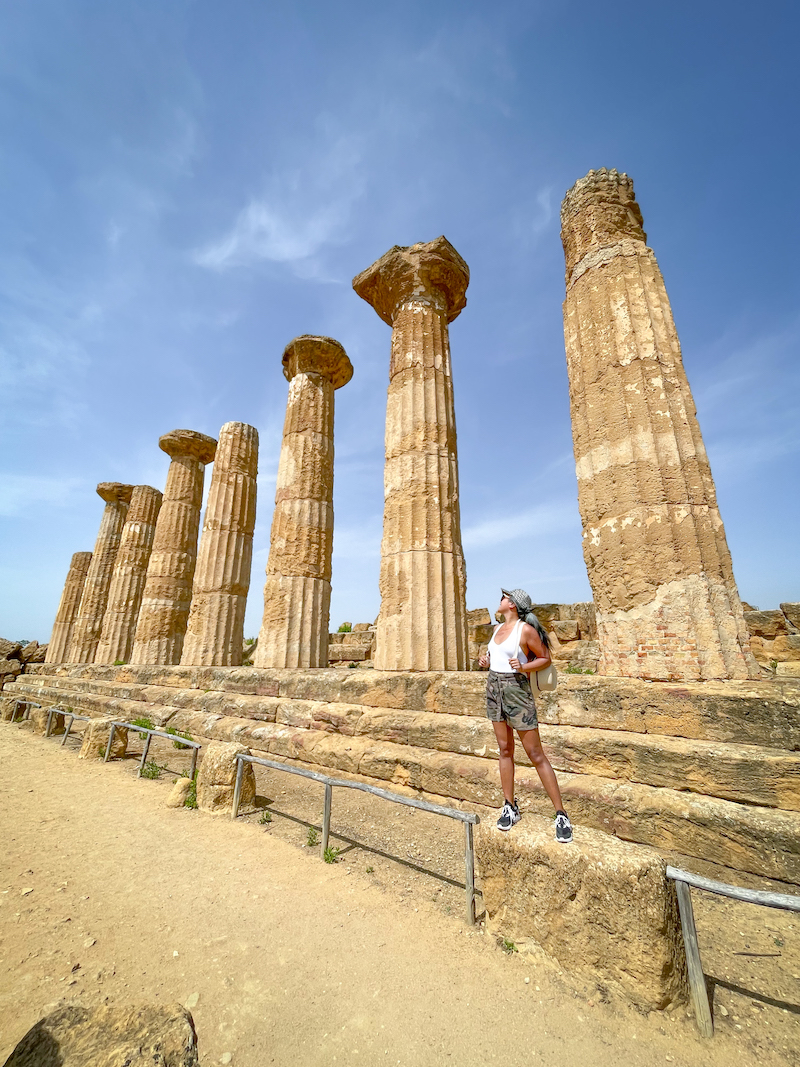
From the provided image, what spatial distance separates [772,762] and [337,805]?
4.16 meters

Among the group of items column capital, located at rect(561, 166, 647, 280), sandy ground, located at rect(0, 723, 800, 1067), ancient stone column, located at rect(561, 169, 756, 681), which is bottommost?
sandy ground, located at rect(0, 723, 800, 1067)

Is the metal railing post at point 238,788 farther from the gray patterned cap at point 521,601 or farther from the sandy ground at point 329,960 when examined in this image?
the gray patterned cap at point 521,601

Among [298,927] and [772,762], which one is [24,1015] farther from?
[772,762]

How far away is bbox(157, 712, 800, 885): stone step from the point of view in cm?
299

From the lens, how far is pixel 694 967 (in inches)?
82.4

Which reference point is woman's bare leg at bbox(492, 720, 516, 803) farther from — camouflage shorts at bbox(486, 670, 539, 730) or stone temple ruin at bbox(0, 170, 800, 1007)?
stone temple ruin at bbox(0, 170, 800, 1007)

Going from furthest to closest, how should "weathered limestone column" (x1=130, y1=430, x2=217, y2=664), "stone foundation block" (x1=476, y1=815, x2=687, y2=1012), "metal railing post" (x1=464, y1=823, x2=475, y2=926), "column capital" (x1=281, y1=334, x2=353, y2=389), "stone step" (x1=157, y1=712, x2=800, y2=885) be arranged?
1. "weathered limestone column" (x1=130, y1=430, x2=217, y2=664)
2. "column capital" (x1=281, y1=334, x2=353, y2=389)
3. "stone step" (x1=157, y1=712, x2=800, y2=885)
4. "metal railing post" (x1=464, y1=823, x2=475, y2=926)
5. "stone foundation block" (x1=476, y1=815, x2=687, y2=1012)

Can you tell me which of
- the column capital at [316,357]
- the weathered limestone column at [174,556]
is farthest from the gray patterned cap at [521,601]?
the weathered limestone column at [174,556]

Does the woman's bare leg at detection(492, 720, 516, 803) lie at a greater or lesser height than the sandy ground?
greater

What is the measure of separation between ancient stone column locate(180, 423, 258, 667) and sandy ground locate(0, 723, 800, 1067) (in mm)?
7009

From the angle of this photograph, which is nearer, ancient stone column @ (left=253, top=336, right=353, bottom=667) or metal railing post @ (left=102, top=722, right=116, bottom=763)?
metal railing post @ (left=102, top=722, right=116, bottom=763)

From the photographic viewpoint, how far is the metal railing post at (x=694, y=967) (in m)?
2.04

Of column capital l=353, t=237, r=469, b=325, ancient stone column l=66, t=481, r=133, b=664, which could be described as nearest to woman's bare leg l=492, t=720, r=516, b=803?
column capital l=353, t=237, r=469, b=325

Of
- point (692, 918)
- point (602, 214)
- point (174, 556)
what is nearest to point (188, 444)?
point (174, 556)
